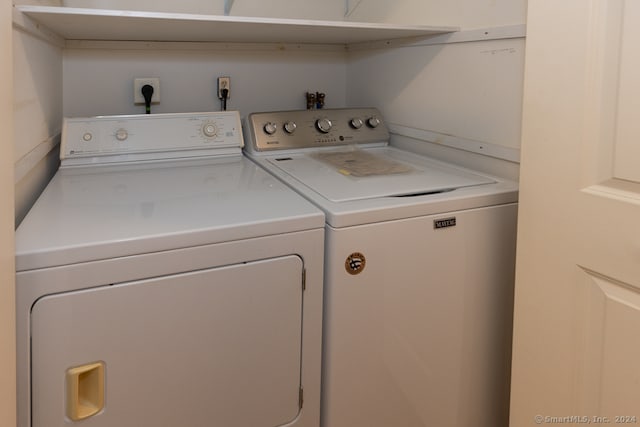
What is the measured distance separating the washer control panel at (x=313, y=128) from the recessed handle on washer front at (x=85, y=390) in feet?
3.47

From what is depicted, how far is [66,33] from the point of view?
1680mm

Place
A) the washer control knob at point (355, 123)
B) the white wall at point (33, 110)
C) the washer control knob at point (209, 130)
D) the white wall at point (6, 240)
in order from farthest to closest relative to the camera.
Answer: the washer control knob at point (355, 123) → the washer control knob at point (209, 130) → the white wall at point (33, 110) → the white wall at point (6, 240)

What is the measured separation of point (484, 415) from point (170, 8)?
73.0 inches

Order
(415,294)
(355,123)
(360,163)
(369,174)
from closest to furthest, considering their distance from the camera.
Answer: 1. (415,294)
2. (369,174)
3. (360,163)
4. (355,123)

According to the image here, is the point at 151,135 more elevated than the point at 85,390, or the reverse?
the point at 151,135

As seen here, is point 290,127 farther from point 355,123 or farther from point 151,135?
point 151,135

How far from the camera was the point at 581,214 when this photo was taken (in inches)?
40.8

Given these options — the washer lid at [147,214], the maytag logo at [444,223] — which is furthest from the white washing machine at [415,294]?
the washer lid at [147,214]

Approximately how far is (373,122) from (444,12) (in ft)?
1.70

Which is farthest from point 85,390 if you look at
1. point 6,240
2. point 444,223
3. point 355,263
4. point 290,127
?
point 290,127

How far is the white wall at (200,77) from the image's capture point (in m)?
1.90

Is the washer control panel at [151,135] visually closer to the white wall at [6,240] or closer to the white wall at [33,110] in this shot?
the white wall at [33,110]

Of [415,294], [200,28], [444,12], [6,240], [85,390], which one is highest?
[444,12]

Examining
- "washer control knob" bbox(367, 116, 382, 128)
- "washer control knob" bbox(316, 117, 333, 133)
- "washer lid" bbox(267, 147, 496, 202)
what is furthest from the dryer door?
"washer control knob" bbox(367, 116, 382, 128)
